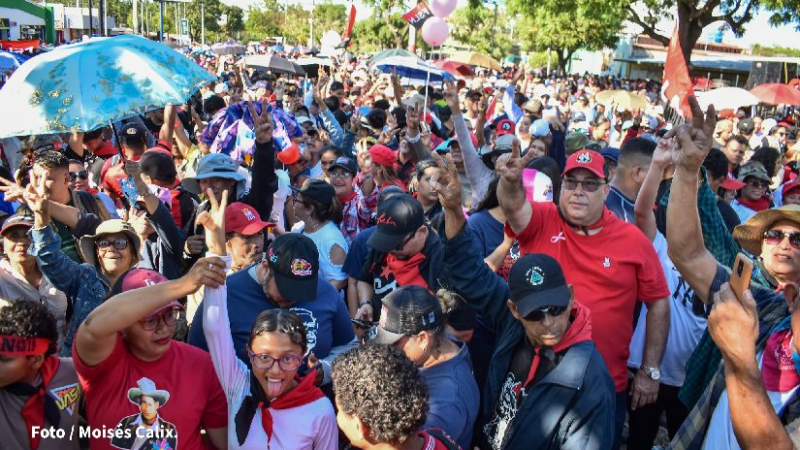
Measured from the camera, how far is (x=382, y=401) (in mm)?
2262

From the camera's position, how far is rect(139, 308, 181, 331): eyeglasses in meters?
2.67

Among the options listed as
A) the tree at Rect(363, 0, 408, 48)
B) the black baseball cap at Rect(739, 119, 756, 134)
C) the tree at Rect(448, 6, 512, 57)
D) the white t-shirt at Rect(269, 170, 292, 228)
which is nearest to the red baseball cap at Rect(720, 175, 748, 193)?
the white t-shirt at Rect(269, 170, 292, 228)

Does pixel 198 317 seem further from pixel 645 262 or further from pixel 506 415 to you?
pixel 645 262

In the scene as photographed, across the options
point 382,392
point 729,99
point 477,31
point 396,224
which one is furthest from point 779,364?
point 477,31

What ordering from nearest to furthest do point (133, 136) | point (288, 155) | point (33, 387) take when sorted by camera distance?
1. point (33, 387)
2. point (133, 136)
3. point (288, 155)

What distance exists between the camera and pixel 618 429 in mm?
3639

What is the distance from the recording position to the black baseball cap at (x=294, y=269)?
3184mm

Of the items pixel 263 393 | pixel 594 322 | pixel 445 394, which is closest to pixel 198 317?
pixel 263 393

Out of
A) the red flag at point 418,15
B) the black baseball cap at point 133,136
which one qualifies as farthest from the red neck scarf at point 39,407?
the red flag at point 418,15

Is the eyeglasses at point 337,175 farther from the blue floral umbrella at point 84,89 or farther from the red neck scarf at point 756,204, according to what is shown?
the red neck scarf at point 756,204

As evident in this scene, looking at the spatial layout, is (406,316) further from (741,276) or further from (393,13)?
(393,13)

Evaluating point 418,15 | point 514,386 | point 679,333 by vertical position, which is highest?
point 418,15

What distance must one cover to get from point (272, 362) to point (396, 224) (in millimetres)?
1341

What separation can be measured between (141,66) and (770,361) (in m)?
3.45
